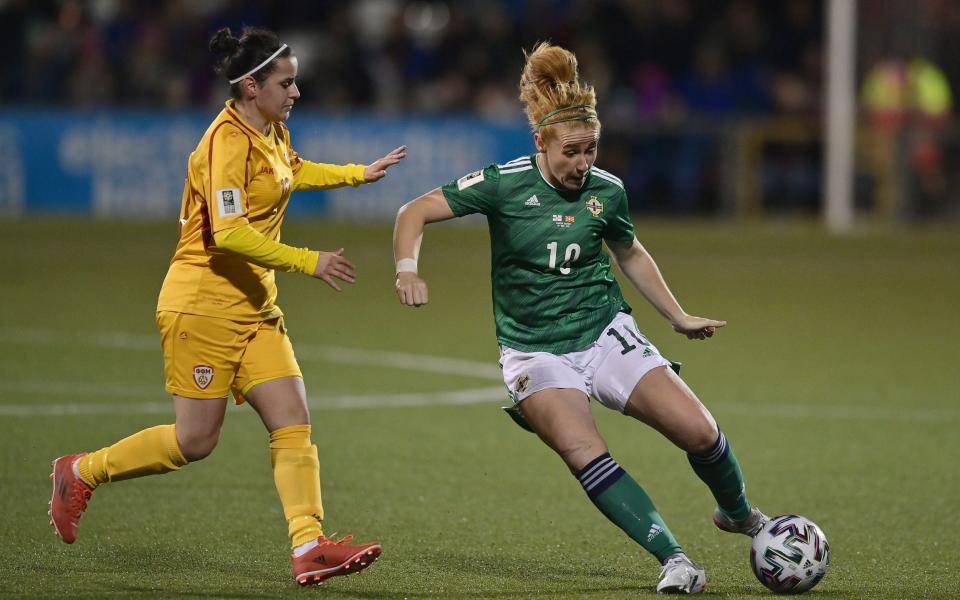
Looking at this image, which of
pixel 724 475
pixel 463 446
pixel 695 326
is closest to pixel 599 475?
pixel 724 475

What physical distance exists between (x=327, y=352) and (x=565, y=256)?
20.4 feet

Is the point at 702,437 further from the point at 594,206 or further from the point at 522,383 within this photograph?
the point at 594,206

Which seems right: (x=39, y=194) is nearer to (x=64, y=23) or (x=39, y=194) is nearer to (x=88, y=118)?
(x=88, y=118)

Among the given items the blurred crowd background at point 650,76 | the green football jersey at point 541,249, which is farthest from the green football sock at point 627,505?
the blurred crowd background at point 650,76

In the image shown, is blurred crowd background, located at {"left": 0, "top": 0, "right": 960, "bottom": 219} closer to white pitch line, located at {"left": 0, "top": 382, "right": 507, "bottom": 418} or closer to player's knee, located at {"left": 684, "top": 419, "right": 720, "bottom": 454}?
white pitch line, located at {"left": 0, "top": 382, "right": 507, "bottom": 418}

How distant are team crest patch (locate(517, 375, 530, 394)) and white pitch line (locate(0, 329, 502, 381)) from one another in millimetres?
5085

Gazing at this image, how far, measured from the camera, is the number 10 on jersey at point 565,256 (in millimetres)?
6004

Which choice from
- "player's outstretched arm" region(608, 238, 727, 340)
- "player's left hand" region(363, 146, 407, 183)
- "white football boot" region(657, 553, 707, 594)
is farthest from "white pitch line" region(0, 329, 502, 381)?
"white football boot" region(657, 553, 707, 594)

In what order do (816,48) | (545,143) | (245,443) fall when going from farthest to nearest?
(816,48), (245,443), (545,143)

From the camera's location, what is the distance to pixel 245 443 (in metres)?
8.84

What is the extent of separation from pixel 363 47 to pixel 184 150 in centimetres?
305

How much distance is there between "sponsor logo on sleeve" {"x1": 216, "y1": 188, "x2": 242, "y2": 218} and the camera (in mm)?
5820

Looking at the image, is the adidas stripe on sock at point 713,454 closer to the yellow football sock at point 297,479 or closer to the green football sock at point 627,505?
the green football sock at point 627,505

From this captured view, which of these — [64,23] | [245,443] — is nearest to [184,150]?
[64,23]
